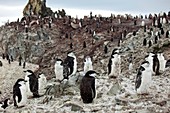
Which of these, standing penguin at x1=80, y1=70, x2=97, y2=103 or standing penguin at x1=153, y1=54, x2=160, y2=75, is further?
standing penguin at x1=153, y1=54, x2=160, y2=75

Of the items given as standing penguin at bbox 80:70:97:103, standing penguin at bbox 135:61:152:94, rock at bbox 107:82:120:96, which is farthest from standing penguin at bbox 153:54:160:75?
standing penguin at bbox 80:70:97:103

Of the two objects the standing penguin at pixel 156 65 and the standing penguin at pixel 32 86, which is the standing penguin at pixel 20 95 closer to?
the standing penguin at pixel 32 86

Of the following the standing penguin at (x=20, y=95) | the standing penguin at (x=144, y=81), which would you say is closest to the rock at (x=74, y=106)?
the standing penguin at (x=20, y=95)

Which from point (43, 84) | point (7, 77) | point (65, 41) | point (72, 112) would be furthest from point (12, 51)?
point (72, 112)

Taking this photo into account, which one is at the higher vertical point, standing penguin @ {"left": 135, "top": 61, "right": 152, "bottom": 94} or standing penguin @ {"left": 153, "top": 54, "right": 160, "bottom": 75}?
standing penguin @ {"left": 153, "top": 54, "right": 160, "bottom": 75}

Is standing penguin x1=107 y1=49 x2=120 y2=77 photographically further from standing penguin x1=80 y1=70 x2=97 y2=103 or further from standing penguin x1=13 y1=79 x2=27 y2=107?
standing penguin x1=13 y1=79 x2=27 y2=107

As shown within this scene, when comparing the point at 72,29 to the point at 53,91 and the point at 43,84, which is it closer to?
the point at 43,84

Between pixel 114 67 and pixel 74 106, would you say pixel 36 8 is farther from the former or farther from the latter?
pixel 74 106

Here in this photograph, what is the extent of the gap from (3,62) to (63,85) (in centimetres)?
2388

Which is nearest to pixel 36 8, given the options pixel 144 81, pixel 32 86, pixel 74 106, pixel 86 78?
pixel 32 86

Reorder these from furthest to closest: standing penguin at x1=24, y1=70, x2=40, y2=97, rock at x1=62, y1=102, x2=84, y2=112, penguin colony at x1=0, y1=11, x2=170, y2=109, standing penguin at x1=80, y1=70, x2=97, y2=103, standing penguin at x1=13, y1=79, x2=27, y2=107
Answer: standing penguin at x1=24, y1=70, x2=40, y2=97 < standing penguin at x1=13, y1=79, x2=27, y2=107 < penguin colony at x1=0, y1=11, x2=170, y2=109 < standing penguin at x1=80, y1=70, x2=97, y2=103 < rock at x1=62, y1=102, x2=84, y2=112

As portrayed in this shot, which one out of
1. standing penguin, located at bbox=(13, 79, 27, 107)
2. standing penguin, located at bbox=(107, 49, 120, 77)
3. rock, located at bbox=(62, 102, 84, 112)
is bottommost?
rock, located at bbox=(62, 102, 84, 112)

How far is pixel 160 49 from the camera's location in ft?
90.7

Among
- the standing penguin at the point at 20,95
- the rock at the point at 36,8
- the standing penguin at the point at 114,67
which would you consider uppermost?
the rock at the point at 36,8
